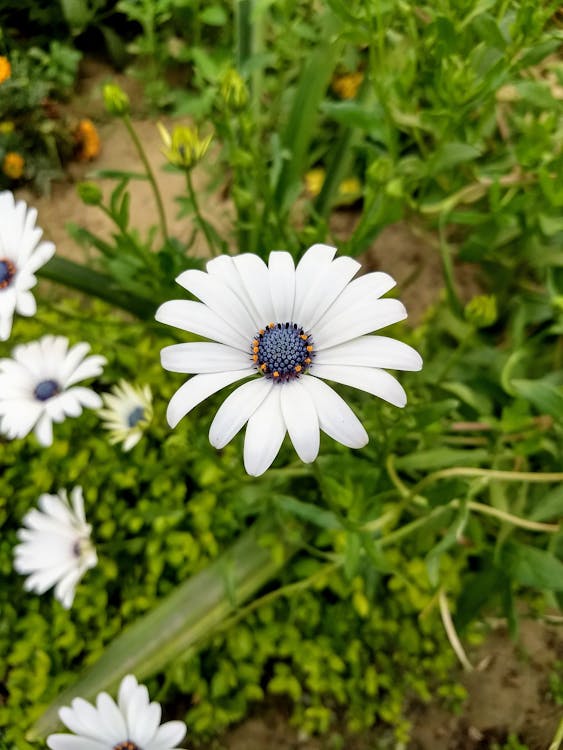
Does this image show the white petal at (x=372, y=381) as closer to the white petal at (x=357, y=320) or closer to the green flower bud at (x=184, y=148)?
the white petal at (x=357, y=320)

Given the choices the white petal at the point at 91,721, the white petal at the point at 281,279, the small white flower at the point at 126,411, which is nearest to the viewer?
the white petal at the point at 281,279

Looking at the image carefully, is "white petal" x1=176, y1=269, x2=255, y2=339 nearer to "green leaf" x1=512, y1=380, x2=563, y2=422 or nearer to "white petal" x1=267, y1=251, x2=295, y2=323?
"white petal" x1=267, y1=251, x2=295, y2=323

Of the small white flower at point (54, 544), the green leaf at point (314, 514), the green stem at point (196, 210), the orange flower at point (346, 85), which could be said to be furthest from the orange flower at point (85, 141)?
the green leaf at point (314, 514)

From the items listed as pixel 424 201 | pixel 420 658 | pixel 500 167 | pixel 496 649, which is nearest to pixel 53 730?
pixel 420 658

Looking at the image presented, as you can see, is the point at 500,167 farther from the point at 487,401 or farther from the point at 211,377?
the point at 211,377

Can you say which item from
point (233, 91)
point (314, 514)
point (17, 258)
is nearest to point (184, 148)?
point (233, 91)

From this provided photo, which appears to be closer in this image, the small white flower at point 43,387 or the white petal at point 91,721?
the white petal at point 91,721
